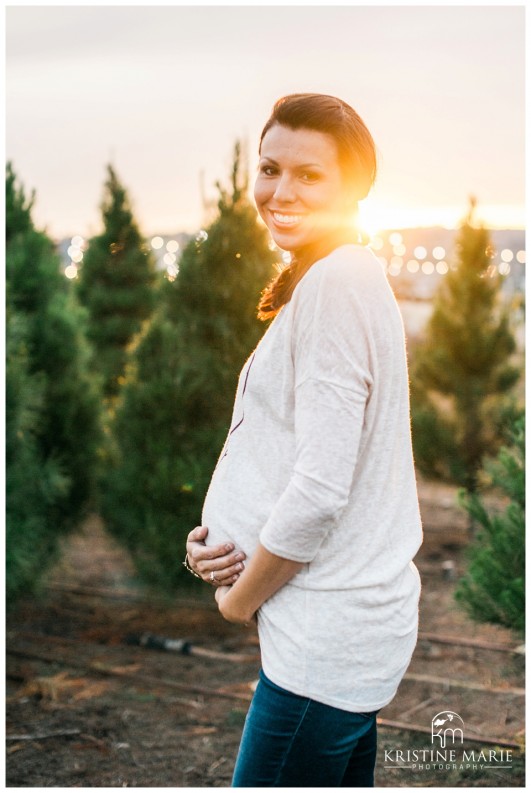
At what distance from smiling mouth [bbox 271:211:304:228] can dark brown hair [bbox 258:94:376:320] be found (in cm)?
5

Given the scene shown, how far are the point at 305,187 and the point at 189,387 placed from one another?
10.7 feet

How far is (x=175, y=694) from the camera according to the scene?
413cm

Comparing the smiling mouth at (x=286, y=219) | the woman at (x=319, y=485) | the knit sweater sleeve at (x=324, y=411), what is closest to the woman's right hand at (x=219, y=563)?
the woman at (x=319, y=485)

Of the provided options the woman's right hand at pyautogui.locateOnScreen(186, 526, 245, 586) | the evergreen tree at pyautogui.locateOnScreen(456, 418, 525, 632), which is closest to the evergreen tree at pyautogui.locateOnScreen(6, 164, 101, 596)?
the evergreen tree at pyautogui.locateOnScreen(456, 418, 525, 632)

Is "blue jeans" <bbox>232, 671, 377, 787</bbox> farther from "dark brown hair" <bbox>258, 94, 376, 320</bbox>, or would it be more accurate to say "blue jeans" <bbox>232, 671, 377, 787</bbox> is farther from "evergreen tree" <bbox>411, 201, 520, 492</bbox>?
"evergreen tree" <bbox>411, 201, 520, 492</bbox>

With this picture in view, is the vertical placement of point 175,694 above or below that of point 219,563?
below

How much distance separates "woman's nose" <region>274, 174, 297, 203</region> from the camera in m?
1.39

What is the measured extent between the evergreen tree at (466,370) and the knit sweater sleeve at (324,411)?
5.90 meters

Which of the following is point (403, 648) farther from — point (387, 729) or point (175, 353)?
point (175, 353)

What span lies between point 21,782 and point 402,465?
2.65 metres

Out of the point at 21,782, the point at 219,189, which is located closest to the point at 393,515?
the point at 21,782

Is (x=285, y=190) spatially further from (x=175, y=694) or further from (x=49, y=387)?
(x=49, y=387)

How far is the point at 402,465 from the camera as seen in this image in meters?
1.39

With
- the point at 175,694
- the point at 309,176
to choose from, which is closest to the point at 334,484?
the point at 309,176
